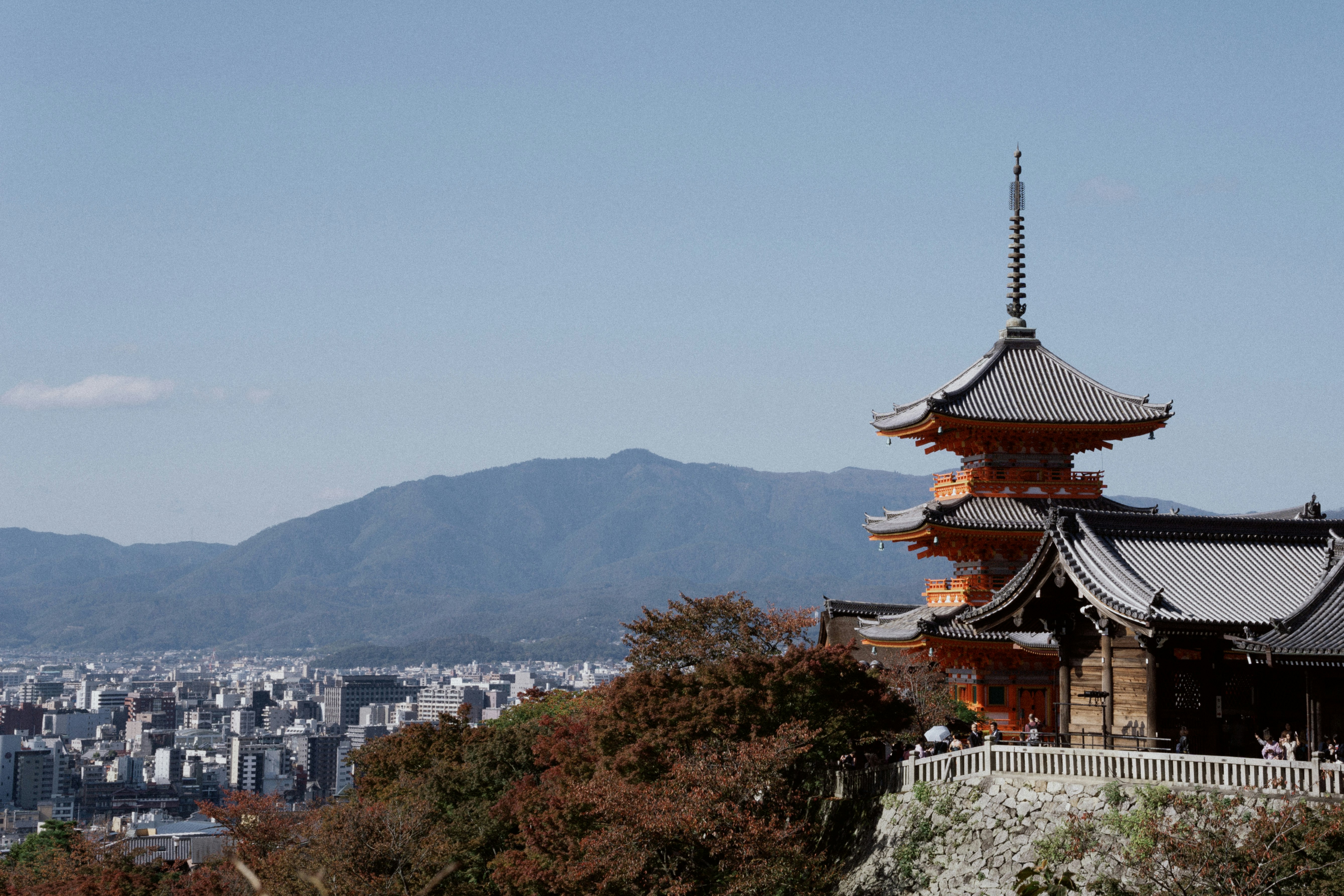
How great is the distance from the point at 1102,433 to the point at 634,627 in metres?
13.4

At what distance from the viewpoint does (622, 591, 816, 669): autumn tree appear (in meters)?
44.3

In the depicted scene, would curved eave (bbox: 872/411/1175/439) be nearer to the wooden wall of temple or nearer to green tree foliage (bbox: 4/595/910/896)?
green tree foliage (bbox: 4/595/910/896)

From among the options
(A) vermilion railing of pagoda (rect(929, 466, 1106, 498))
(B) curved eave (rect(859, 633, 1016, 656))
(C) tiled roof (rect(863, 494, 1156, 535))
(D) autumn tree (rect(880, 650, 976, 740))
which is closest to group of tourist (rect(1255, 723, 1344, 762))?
(D) autumn tree (rect(880, 650, 976, 740))

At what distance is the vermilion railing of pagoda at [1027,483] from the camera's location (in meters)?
42.3

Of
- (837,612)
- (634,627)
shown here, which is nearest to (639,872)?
(634,627)

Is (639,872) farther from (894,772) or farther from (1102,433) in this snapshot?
(1102,433)

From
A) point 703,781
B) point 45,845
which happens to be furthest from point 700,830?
point 45,845

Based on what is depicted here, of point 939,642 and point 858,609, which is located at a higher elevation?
point 858,609

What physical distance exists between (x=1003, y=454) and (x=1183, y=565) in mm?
12542

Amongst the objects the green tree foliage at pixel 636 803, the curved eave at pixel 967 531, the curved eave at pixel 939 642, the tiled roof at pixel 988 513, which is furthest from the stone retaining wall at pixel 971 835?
the tiled roof at pixel 988 513

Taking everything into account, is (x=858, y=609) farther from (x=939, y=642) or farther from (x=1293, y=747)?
(x=1293, y=747)

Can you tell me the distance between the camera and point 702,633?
4509 cm

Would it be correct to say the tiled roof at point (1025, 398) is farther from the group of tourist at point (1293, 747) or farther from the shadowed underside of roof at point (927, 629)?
Answer: the group of tourist at point (1293, 747)

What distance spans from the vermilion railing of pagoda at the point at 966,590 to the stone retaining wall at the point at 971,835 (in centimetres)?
1324
